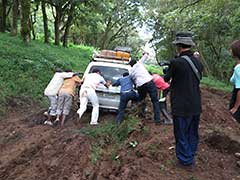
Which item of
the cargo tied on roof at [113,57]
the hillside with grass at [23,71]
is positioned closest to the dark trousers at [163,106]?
the cargo tied on roof at [113,57]

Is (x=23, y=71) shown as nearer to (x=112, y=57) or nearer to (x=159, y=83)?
(x=112, y=57)

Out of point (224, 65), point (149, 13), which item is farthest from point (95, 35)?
point (224, 65)

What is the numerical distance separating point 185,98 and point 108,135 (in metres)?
2.83

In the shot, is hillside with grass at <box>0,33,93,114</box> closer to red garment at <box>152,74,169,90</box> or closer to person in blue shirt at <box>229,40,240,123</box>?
red garment at <box>152,74,169,90</box>

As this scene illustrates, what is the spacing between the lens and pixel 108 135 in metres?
8.28

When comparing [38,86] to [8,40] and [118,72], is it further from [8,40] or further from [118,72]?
[8,40]

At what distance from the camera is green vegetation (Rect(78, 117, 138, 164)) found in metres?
7.37

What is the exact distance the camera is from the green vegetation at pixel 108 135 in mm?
7371

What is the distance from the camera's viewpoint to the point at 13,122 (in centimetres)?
1090

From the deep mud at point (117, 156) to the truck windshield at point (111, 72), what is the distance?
6.72ft

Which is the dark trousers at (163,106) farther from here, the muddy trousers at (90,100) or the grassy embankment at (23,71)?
the grassy embankment at (23,71)

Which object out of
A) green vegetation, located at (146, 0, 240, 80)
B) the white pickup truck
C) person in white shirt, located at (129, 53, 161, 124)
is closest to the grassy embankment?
the white pickup truck

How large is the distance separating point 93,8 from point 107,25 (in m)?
14.2

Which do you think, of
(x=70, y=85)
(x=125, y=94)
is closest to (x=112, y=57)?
(x=70, y=85)
